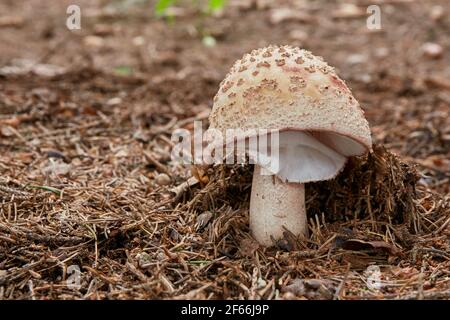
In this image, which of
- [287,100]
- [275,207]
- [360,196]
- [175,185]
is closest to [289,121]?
[287,100]

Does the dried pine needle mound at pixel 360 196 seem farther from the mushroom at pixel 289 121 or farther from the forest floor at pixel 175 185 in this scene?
the mushroom at pixel 289 121

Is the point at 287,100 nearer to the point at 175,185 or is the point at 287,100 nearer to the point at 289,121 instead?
the point at 289,121

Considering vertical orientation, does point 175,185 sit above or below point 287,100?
below

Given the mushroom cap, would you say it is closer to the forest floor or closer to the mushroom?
the mushroom

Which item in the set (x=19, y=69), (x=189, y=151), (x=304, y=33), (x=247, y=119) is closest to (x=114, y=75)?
(x=19, y=69)

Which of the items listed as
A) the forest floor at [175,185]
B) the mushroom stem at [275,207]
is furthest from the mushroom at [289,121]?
the forest floor at [175,185]

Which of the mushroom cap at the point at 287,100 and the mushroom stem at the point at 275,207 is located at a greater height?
the mushroom cap at the point at 287,100
